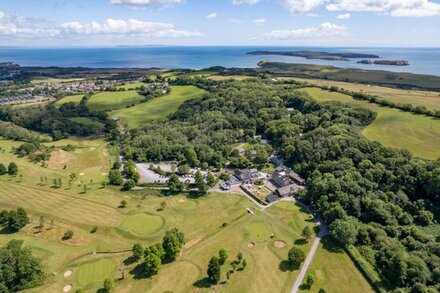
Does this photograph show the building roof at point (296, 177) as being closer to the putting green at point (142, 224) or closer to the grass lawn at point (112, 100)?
the putting green at point (142, 224)

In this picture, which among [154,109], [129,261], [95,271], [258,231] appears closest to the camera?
[95,271]

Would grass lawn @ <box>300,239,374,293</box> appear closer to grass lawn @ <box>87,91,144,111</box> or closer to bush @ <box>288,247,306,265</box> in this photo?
bush @ <box>288,247,306,265</box>

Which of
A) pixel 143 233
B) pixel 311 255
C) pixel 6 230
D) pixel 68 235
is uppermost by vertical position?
pixel 68 235

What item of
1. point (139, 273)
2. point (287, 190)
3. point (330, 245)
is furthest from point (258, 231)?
point (139, 273)

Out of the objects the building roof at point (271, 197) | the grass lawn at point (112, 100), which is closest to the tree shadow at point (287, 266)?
the building roof at point (271, 197)

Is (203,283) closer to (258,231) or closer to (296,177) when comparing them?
(258,231)

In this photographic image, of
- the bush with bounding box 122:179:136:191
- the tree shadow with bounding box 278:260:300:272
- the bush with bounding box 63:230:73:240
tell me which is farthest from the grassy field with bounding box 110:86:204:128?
the tree shadow with bounding box 278:260:300:272

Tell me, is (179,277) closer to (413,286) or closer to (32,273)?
(32,273)
